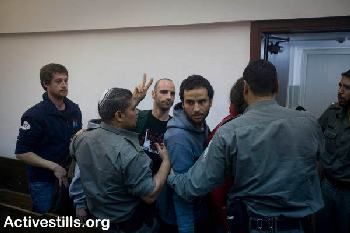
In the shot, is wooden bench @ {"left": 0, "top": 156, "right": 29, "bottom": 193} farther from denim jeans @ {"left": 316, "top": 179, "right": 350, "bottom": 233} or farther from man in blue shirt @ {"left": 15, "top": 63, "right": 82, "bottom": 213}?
denim jeans @ {"left": 316, "top": 179, "right": 350, "bottom": 233}

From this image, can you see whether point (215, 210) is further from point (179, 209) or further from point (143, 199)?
point (143, 199)

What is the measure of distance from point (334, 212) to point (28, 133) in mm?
2133

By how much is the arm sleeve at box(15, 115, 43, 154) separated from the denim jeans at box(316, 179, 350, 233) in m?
2.01

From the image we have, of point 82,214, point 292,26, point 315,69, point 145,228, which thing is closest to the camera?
point 145,228

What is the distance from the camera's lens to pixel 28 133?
2291 mm

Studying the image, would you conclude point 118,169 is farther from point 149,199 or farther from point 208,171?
point 208,171

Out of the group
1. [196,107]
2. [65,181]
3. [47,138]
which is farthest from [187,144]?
[47,138]

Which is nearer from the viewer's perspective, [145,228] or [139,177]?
[139,177]

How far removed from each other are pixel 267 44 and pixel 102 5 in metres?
1.63

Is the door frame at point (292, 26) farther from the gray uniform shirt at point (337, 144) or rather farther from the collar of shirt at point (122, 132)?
the collar of shirt at point (122, 132)

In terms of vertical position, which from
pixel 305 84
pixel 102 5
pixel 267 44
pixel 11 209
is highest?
pixel 102 5

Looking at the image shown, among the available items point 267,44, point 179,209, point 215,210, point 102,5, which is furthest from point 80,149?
point 102,5

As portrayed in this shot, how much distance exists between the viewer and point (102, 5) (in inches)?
132

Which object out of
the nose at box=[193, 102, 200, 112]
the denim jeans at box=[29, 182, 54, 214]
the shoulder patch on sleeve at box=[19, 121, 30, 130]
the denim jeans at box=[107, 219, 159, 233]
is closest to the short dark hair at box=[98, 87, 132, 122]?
the nose at box=[193, 102, 200, 112]
